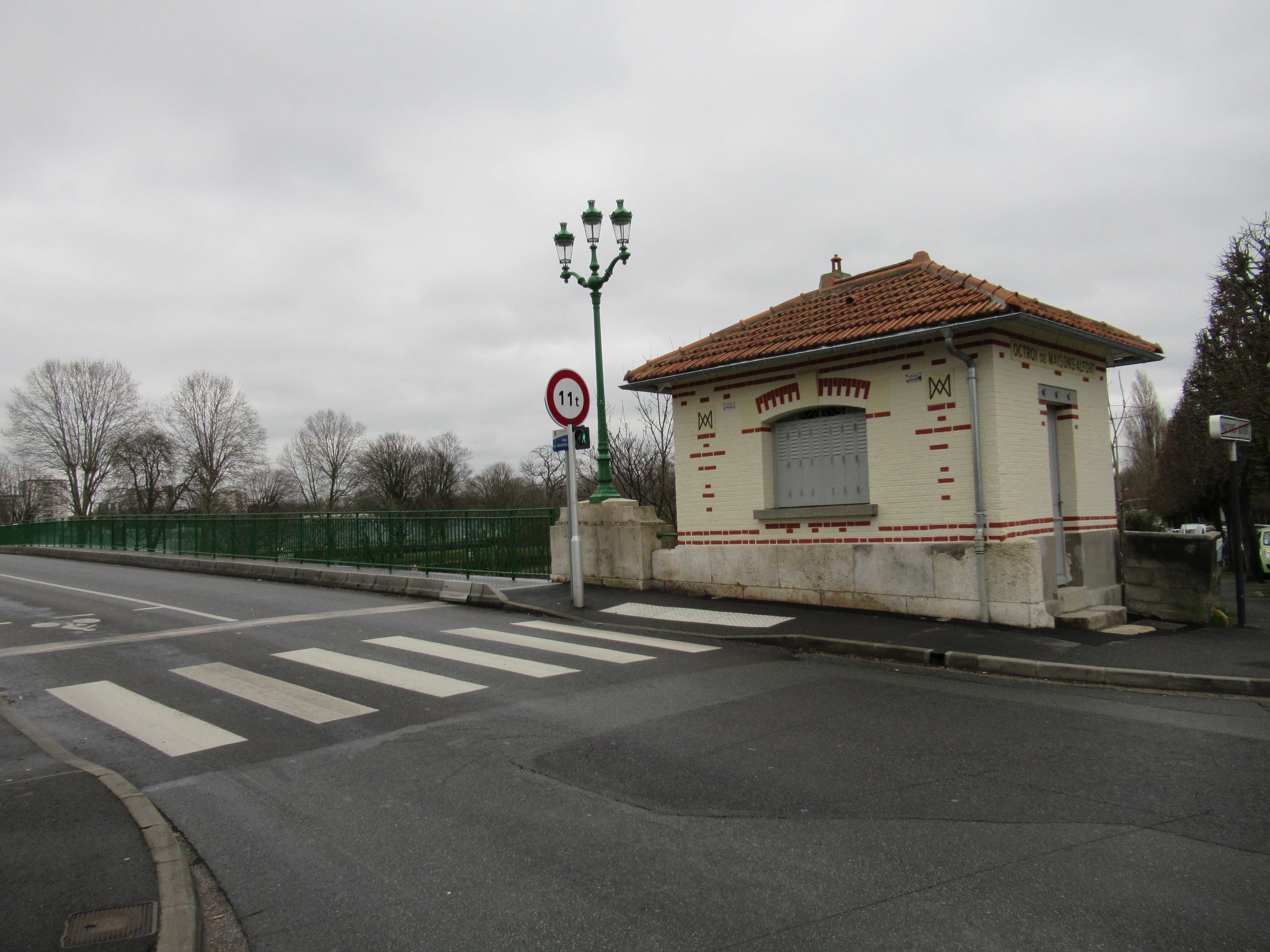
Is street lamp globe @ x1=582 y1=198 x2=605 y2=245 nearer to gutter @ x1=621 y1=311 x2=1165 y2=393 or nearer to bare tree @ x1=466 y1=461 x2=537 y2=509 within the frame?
gutter @ x1=621 y1=311 x2=1165 y2=393

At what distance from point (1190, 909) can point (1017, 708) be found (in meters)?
3.17

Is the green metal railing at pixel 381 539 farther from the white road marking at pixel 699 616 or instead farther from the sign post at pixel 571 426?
the white road marking at pixel 699 616

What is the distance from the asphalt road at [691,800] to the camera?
319 cm

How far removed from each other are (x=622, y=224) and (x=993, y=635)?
8332 millimetres

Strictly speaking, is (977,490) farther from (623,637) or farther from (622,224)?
(622,224)

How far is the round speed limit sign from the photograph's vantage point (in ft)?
38.3

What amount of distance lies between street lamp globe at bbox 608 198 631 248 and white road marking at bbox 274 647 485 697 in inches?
310

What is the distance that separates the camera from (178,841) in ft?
13.2

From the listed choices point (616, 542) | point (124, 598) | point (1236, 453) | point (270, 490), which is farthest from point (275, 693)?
point (270, 490)

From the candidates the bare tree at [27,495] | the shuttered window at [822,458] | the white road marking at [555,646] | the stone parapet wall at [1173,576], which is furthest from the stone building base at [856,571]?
the bare tree at [27,495]

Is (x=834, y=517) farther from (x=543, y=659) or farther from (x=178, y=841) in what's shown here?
(x=178, y=841)

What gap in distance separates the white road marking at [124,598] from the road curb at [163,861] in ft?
21.0

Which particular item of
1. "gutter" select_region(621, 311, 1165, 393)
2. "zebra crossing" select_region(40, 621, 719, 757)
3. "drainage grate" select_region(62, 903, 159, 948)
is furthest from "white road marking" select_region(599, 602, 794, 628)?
"drainage grate" select_region(62, 903, 159, 948)

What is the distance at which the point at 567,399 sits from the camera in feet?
38.9
